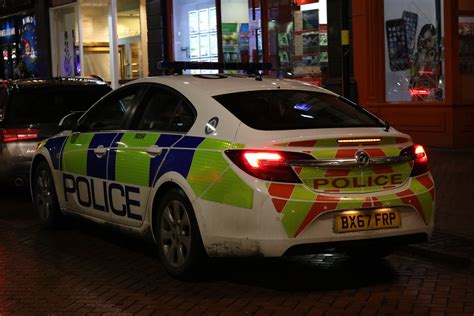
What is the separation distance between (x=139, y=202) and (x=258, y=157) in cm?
142

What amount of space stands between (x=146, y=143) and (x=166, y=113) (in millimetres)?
305

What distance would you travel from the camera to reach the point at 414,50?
1445 cm

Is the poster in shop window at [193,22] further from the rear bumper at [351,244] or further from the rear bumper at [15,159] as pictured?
the rear bumper at [351,244]

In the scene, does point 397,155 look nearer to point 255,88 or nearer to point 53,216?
point 255,88

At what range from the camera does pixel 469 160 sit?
1216cm

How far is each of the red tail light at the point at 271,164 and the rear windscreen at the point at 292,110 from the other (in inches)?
12.4

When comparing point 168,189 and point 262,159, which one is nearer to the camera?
point 262,159

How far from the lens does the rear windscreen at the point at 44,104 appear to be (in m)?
10.0

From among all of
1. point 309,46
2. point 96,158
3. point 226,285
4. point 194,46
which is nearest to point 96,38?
point 194,46

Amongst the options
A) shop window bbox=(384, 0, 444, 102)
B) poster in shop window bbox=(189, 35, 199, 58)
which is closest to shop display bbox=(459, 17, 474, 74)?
shop window bbox=(384, 0, 444, 102)

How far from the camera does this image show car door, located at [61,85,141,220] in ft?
22.5

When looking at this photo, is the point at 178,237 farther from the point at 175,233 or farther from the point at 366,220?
the point at 366,220

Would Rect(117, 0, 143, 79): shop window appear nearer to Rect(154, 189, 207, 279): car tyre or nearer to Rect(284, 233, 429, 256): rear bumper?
Rect(154, 189, 207, 279): car tyre

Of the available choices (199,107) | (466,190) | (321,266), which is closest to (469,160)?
(466,190)
